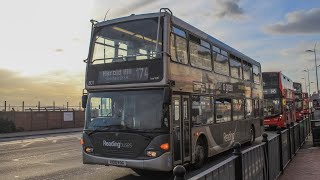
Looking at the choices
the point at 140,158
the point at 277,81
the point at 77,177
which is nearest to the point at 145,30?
the point at 140,158

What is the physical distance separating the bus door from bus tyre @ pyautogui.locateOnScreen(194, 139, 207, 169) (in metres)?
0.88

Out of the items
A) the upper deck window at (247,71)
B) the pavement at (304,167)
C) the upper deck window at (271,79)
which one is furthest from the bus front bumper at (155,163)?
the upper deck window at (271,79)

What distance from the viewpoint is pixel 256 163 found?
803 cm

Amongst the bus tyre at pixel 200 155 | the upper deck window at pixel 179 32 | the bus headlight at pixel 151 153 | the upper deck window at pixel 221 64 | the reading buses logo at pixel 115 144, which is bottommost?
the bus tyre at pixel 200 155

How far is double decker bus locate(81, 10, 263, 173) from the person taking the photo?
33.1 ft

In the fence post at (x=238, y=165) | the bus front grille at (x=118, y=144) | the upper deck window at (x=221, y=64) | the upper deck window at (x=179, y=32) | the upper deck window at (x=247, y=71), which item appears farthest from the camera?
the upper deck window at (x=247, y=71)

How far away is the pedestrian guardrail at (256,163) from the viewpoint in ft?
17.1

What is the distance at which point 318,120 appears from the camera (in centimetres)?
1820

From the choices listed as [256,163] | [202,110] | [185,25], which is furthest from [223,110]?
[256,163]

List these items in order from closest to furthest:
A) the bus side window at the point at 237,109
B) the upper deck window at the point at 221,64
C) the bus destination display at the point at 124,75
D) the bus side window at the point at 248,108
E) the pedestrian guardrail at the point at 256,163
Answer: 1. the pedestrian guardrail at the point at 256,163
2. the bus destination display at the point at 124,75
3. the upper deck window at the point at 221,64
4. the bus side window at the point at 237,109
5. the bus side window at the point at 248,108

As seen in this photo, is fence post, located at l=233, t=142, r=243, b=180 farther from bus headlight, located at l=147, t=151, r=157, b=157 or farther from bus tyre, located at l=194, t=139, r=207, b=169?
bus tyre, located at l=194, t=139, r=207, b=169

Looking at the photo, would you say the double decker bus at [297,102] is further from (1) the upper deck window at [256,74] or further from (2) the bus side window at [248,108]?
(2) the bus side window at [248,108]

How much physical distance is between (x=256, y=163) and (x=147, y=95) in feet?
11.1

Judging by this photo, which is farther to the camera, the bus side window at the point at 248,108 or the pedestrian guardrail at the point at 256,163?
the bus side window at the point at 248,108
